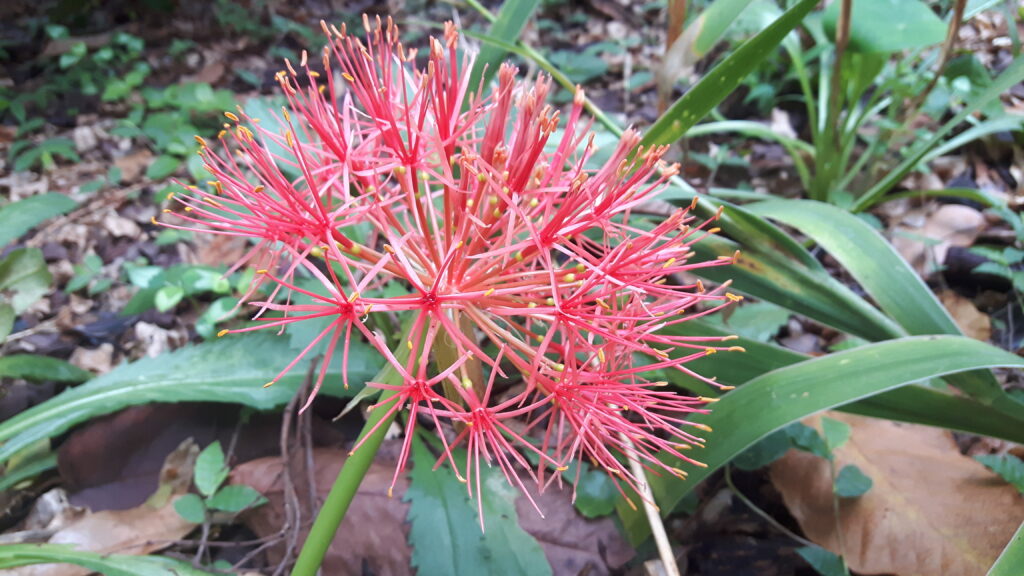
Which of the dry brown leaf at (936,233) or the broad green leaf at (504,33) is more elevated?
the broad green leaf at (504,33)

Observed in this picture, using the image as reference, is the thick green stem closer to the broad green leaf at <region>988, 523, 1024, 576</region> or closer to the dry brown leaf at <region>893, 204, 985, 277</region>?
the broad green leaf at <region>988, 523, 1024, 576</region>

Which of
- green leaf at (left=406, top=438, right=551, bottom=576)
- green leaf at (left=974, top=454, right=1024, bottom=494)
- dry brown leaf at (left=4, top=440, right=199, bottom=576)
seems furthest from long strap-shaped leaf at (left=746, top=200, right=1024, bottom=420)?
dry brown leaf at (left=4, top=440, right=199, bottom=576)

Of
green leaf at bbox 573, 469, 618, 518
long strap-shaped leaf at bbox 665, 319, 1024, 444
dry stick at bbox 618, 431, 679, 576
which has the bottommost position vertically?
green leaf at bbox 573, 469, 618, 518

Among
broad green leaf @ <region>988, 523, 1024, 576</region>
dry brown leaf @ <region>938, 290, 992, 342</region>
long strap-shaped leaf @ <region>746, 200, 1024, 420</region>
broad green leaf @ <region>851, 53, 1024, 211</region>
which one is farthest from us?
dry brown leaf @ <region>938, 290, 992, 342</region>

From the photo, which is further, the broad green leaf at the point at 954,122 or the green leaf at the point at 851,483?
the broad green leaf at the point at 954,122

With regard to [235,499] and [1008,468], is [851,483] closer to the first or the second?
[1008,468]

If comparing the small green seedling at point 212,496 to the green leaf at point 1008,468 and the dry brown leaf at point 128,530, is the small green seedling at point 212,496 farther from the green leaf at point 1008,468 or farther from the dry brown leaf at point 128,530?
the green leaf at point 1008,468

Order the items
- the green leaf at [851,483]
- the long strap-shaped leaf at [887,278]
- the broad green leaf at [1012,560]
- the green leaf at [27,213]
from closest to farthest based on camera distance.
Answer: the broad green leaf at [1012,560] → the long strap-shaped leaf at [887,278] → the green leaf at [851,483] → the green leaf at [27,213]

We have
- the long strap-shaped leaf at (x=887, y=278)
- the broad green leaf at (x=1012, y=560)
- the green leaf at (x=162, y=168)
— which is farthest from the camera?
the green leaf at (x=162, y=168)

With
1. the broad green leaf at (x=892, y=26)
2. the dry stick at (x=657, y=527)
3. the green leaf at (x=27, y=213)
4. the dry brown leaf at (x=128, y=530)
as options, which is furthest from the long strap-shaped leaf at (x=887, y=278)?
the green leaf at (x=27, y=213)
